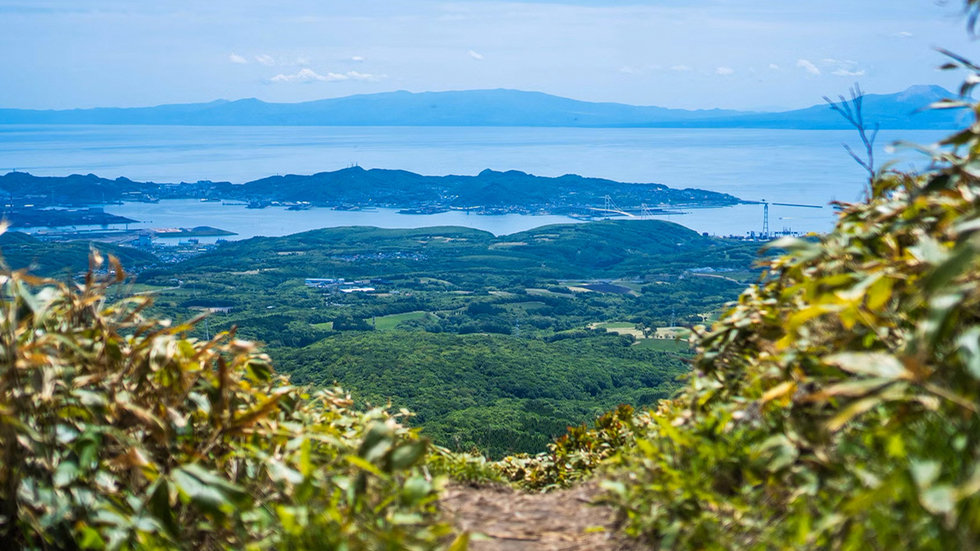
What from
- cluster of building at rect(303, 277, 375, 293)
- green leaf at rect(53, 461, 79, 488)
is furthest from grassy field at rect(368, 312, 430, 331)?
green leaf at rect(53, 461, 79, 488)

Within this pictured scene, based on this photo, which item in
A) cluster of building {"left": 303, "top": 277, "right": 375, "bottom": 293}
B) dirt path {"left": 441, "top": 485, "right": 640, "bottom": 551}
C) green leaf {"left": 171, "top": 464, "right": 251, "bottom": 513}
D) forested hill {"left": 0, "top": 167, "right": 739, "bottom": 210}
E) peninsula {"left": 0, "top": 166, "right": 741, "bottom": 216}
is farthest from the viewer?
forested hill {"left": 0, "top": 167, "right": 739, "bottom": 210}

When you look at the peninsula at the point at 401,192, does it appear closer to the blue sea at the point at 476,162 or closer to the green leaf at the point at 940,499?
the blue sea at the point at 476,162

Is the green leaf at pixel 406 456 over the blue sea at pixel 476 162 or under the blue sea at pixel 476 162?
over

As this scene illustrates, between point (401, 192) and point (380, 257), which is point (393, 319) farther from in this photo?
point (401, 192)

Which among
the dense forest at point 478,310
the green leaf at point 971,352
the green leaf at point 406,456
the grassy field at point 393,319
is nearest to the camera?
the green leaf at point 971,352

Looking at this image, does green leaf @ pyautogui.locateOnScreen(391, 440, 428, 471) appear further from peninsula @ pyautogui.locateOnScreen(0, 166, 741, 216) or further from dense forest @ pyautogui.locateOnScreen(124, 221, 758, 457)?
peninsula @ pyautogui.locateOnScreen(0, 166, 741, 216)

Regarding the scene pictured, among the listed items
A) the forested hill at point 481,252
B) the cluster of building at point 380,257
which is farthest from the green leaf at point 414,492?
the cluster of building at point 380,257

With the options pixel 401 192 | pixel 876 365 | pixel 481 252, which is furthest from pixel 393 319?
pixel 401 192
